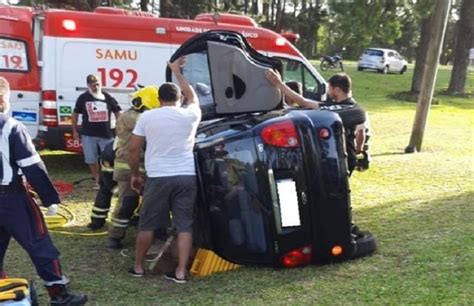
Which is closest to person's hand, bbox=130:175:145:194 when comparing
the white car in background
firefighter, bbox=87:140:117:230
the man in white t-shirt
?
the man in white t-shirt

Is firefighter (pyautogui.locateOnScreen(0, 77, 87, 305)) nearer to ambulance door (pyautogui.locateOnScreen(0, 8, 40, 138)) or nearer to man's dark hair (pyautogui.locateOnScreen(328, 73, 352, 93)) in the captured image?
man's dark hair (pyautogui.locateOnScreen(328, 73, 352, 93))

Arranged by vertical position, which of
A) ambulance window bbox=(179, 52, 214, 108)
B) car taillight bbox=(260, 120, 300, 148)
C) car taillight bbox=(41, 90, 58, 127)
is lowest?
car taillight bbox=(41, 90, 58, 127)

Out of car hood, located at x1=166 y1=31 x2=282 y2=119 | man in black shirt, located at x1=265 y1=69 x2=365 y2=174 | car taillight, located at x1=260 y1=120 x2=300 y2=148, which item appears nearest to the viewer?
car taillight, located at x1=260 y1=120 x2=300 y2=148

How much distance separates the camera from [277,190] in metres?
4.75

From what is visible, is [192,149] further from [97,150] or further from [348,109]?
[97,150]

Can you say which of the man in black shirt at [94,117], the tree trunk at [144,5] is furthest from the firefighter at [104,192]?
the tree trunk at [144,5]

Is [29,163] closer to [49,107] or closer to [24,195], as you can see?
[24,195]

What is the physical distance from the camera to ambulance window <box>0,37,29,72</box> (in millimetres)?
9422

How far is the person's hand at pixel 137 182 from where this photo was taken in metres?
5.30

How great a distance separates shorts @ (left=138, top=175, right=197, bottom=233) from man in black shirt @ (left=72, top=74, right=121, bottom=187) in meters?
3.76

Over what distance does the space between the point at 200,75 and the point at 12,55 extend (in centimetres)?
357

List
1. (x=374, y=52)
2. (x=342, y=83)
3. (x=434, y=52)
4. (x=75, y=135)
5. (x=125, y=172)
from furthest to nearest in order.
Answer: (x=374, y=52)
(x=434, y=52)
(x=75, y=135)
(x=342, y=83)
(x=125, y=172)

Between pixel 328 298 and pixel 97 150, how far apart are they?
16.5ft

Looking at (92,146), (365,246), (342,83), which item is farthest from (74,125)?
(365,246)
